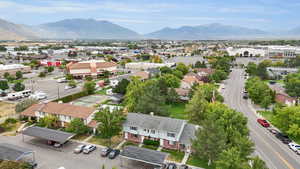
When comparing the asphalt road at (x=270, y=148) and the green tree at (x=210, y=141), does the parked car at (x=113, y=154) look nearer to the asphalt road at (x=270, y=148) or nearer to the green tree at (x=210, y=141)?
the green tree at (x=210, y=141)

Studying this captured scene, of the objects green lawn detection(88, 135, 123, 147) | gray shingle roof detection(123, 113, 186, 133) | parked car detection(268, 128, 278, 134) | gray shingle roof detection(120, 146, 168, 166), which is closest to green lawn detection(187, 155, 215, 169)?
gray shingle roof detection(120, 146, 168, 166)

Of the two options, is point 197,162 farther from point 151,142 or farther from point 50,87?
point 50,87

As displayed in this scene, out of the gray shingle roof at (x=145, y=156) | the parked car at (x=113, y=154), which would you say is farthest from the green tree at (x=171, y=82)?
the gray shingle roof at (x=145, y=156)

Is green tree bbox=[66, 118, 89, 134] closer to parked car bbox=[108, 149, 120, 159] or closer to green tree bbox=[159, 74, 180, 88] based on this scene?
parked car bbox=[108, 149, 120, 159]

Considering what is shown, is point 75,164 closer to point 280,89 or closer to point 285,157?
point 285,157

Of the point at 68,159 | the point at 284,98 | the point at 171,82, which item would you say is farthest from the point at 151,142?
the point at 284,98

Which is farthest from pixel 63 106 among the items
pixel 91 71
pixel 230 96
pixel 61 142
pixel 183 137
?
pixel 91 71
